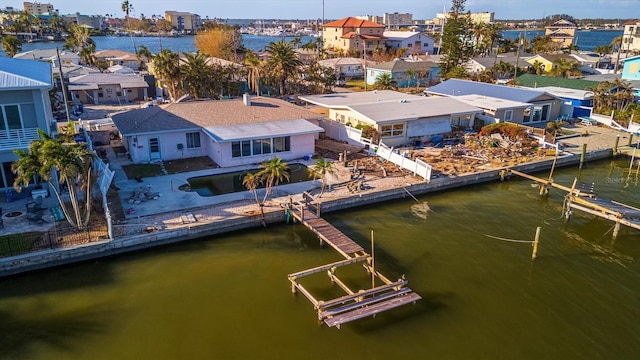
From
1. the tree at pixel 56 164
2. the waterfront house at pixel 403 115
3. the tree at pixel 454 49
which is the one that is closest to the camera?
the tree at pixel 56 164

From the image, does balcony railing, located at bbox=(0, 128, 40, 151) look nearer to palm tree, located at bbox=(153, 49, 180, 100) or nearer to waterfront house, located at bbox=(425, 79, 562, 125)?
palm tree, located at bbox=(153, 49, 180, 100)

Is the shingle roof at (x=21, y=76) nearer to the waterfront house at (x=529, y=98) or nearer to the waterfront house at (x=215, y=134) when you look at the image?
the waterfront house at (x=215, y=134)

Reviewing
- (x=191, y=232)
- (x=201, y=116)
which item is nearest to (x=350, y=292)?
(x=191, y=232)

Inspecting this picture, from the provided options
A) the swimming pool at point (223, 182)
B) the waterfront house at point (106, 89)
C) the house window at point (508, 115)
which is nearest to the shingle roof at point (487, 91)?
the house window at point (508, 115)

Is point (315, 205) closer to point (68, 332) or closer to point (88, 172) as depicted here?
point (88, 172)

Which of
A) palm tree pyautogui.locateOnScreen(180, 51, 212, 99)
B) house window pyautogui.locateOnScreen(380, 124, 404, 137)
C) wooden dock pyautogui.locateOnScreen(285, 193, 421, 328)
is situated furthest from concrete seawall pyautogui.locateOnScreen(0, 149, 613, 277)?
palm tree pyautogui.locateOnScreen(180, 51, 212, 99)

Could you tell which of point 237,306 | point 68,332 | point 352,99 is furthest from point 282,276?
point 352,99
